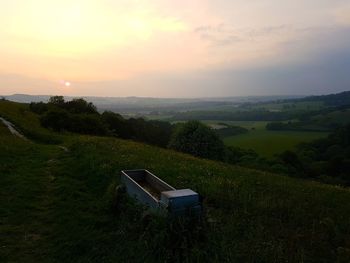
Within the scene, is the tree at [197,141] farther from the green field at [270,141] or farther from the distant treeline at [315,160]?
the green field at [270,141]

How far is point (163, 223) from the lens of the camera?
26.3ft

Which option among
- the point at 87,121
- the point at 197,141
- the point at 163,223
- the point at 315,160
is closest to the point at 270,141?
the point at 315,160

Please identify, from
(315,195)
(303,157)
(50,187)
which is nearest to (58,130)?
(50,187)

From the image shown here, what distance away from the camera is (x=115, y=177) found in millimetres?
14891

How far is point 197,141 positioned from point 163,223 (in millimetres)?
35855

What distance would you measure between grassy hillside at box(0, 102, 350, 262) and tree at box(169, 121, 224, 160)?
26321mm

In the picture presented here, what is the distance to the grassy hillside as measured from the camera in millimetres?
7815

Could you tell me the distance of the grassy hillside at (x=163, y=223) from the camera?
7815 mm

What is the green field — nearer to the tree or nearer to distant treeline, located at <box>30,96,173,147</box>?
distant treeline, located at <box>30,96,173,147</box>

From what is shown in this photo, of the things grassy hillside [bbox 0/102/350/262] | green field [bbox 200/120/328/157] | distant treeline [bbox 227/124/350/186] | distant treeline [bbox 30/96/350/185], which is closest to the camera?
grassy hillside [bbox 0/102/350/262]

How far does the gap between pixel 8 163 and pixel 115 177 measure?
7143mm

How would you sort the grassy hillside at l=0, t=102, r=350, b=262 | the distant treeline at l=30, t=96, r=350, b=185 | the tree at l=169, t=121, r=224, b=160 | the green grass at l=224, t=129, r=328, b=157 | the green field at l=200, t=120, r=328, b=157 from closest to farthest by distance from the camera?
the grassy hillside at l=0, t=102, r=350, b=262 < the tree at l=169, t=121, r=224, b=160 < the distant treeline at l=30, t=96, r=350, b=185 < the green grass at l=224, t=129, r=328, b=157 < the green field at l=200, t=120, r=328, b=157

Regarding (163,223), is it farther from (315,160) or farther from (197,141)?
(315,160)

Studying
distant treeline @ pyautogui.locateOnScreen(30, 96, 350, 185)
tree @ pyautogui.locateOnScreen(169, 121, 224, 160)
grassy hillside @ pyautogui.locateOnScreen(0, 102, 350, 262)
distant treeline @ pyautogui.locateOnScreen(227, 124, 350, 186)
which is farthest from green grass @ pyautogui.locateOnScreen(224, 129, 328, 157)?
grassy hillside @ pyautogui.locateOnScreen(0, 102, 350, 262)
